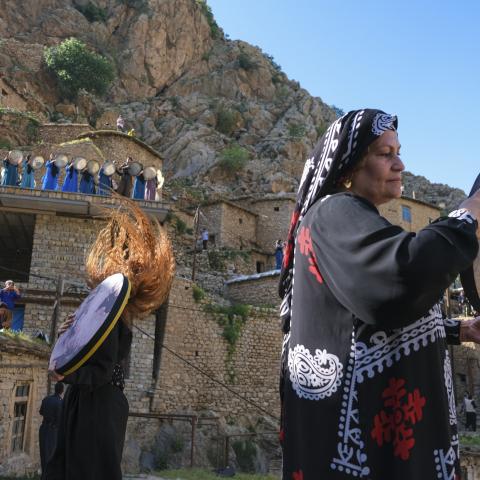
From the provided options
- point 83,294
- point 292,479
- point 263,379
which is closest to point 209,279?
point 263,379

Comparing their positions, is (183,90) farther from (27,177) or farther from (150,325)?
(150,325)

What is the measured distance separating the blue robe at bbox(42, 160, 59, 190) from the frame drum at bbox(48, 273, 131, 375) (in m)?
15.3

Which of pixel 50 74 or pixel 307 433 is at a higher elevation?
pixel 50 74

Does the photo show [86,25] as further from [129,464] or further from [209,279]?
[129,464]

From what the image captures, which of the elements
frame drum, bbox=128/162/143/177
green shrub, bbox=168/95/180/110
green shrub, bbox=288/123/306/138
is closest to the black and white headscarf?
frame drum, bbox=128/162/143/177

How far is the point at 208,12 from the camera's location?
2425 inches

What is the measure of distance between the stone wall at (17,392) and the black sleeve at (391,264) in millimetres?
10094

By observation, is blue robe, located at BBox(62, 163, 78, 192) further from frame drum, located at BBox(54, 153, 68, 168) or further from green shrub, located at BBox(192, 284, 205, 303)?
green shrub, located at BBox(192, 284, 205, 303)

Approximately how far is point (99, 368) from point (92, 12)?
58730 millimetres

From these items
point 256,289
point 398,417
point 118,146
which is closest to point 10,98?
point 118,146

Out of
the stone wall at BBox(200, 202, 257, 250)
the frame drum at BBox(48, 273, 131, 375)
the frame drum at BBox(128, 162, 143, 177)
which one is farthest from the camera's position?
the stone wall at BBox(200, 202, 257, 250)

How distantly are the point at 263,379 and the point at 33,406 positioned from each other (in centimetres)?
972

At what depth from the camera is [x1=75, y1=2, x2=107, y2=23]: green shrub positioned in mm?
55188

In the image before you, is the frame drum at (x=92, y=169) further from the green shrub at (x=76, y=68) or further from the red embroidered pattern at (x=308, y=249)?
the green shrub at (x=76, y=68)
